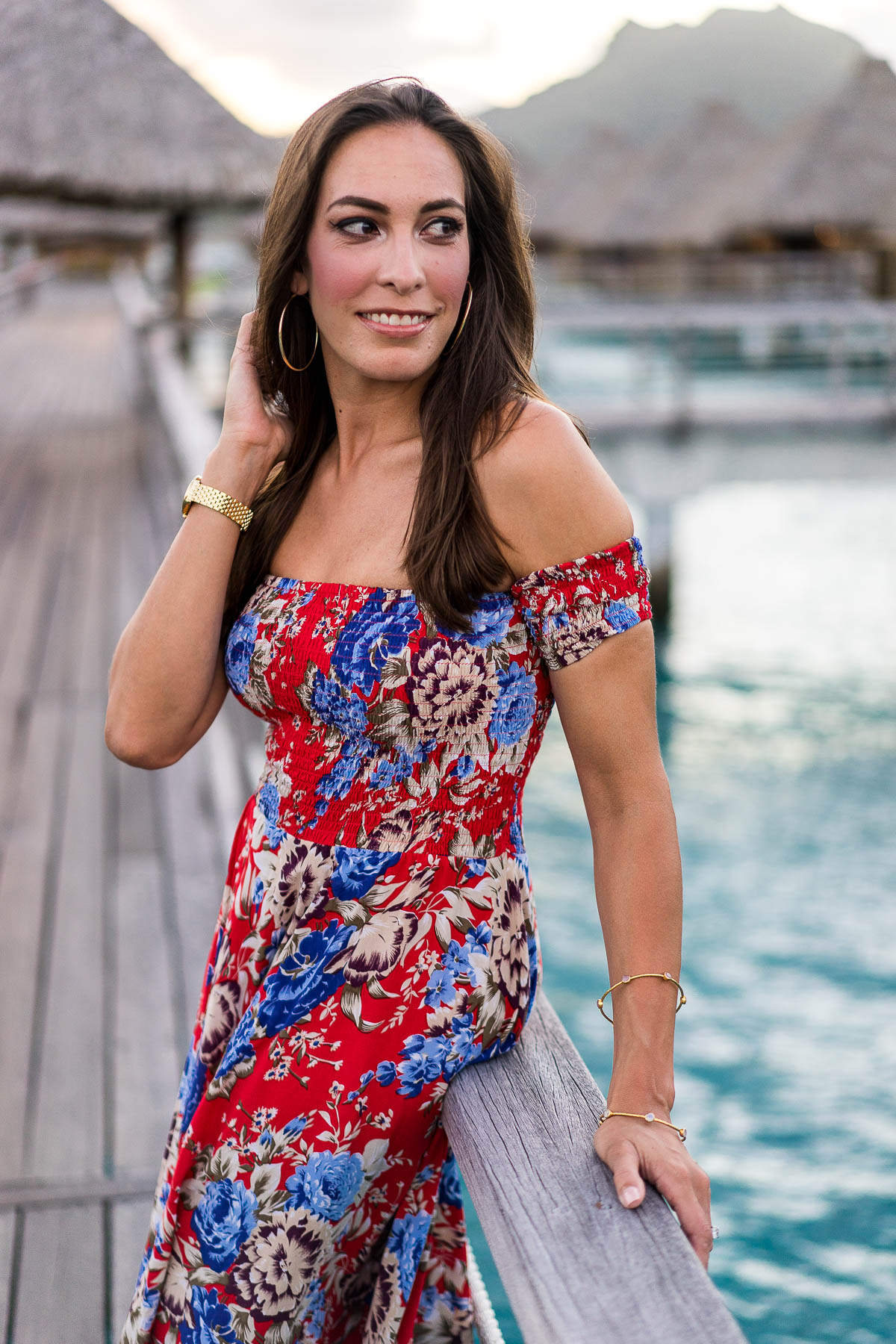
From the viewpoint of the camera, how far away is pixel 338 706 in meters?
1.18

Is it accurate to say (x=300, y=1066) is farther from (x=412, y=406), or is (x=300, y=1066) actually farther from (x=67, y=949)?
(x=67, y=949)

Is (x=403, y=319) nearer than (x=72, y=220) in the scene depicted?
Yes

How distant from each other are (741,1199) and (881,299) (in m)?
17.3

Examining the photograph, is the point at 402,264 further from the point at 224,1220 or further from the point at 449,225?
the point at 224,1220

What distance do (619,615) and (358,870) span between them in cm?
33

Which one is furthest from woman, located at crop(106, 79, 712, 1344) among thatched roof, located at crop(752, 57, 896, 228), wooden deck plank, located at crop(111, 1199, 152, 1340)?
thatched roof, located at crop(752, 57, 896, 228)

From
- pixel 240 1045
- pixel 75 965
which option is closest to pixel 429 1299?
pixel 240 1045

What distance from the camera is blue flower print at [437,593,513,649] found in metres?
1.15

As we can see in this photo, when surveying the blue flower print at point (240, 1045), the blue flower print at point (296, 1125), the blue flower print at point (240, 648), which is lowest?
the blue flower print at point (296, 1125)

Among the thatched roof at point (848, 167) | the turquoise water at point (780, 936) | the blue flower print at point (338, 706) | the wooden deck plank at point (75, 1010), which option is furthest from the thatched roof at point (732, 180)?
the blue flower print at point (338, 706)

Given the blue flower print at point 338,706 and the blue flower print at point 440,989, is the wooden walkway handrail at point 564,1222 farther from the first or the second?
the blue flower print at point 338,706

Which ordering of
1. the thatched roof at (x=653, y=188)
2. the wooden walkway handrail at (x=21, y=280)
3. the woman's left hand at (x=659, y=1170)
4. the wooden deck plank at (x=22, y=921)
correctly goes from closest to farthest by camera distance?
the woman's left hand at (x=659, y=1170) → the wooden deck plank at (x=22, y=921) → the wooden walkway handrail at (x=21, y=280) → the thatched roof at (x=653, y=188)

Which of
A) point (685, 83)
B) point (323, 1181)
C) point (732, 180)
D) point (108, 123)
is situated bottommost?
point (323, 1181)

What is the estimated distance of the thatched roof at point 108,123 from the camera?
8.65m
